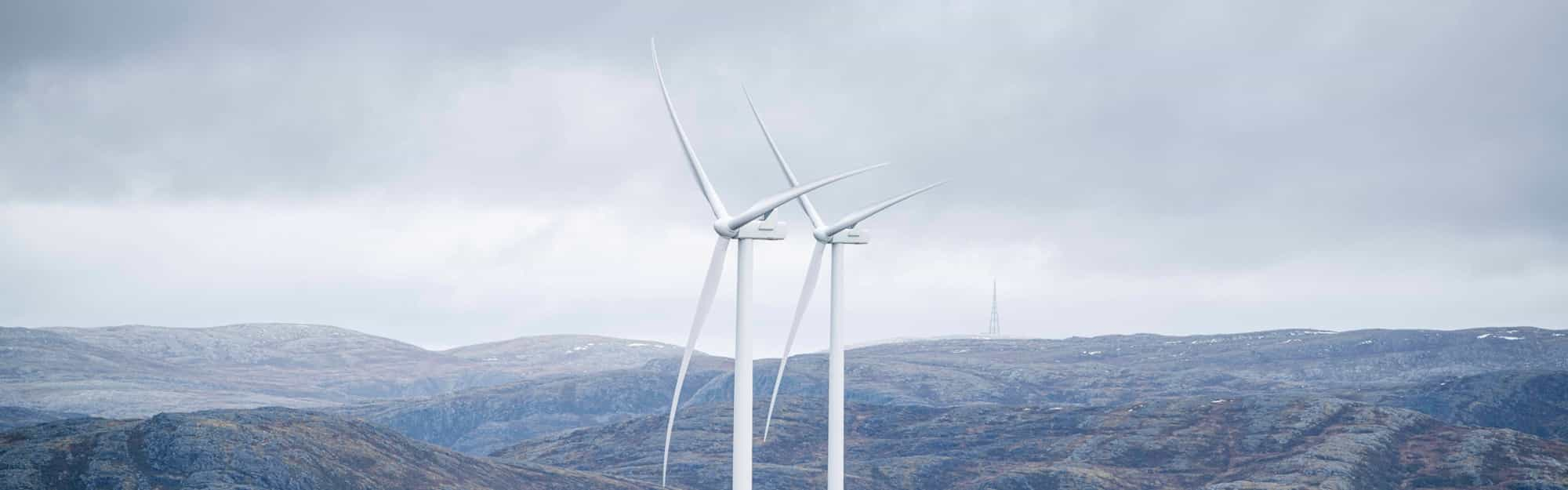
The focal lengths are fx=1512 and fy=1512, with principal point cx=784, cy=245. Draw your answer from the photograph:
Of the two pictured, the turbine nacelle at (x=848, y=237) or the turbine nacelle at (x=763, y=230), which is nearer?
the turbine nacelle at (x=763, y=230)

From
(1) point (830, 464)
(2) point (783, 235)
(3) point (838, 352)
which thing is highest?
(2) point (783, 235)

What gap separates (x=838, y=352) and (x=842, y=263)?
696 cm

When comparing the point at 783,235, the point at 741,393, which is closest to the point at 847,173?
the point at 783,235

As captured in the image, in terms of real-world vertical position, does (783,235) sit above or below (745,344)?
above

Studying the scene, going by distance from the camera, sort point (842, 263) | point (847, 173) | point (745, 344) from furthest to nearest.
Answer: point (842, 263) → point (847, 173) → point (745, 344)

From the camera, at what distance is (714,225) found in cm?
9431

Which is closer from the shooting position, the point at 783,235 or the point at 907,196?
the point at 783,235

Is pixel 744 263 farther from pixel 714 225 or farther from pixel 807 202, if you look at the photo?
pixel 807 202

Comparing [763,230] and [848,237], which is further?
[848,237]

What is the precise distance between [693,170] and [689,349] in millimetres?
12262

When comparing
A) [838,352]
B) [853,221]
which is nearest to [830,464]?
[838,352]

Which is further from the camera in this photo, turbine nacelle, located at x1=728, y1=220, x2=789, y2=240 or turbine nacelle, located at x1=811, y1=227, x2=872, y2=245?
turbine nacelle, located at x1=811, y1=227, x2=872, y2=245

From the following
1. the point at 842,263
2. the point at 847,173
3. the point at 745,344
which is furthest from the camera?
the point at 842,263

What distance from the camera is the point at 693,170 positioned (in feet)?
341
